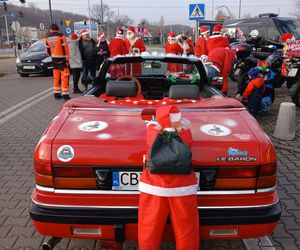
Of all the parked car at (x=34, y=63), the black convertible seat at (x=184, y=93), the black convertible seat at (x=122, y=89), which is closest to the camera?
the black convertible seat at (x=184, y=93)

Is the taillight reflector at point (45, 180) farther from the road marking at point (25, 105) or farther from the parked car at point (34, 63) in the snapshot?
the parked car at point (34, 63)

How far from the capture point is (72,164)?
2.33 meters

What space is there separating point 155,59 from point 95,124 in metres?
1.77

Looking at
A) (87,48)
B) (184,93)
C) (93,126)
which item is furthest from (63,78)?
(93,126)

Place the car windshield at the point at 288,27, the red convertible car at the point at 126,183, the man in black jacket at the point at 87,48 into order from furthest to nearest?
the car windshield at the point at 288,27
the man in black jacket at the point at 87,48
the red convertible car at the point at 126,183

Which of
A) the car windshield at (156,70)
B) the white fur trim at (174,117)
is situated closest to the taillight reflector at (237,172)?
the white fur trim at (174,117)

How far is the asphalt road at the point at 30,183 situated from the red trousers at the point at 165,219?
705 millimetres

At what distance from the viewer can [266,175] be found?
2.39 meters

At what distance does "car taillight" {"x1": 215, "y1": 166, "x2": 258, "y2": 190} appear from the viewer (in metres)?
2.35

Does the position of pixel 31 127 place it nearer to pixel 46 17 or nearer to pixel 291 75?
pixel 291 75

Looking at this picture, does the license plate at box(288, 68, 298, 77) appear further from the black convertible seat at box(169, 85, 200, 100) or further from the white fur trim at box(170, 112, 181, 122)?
the white fur trim at box(170, 112, 181, 122)

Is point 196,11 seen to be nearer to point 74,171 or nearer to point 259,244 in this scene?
point 259,244

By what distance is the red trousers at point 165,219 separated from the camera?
88.0 inches

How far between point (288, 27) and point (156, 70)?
36.2 feet
